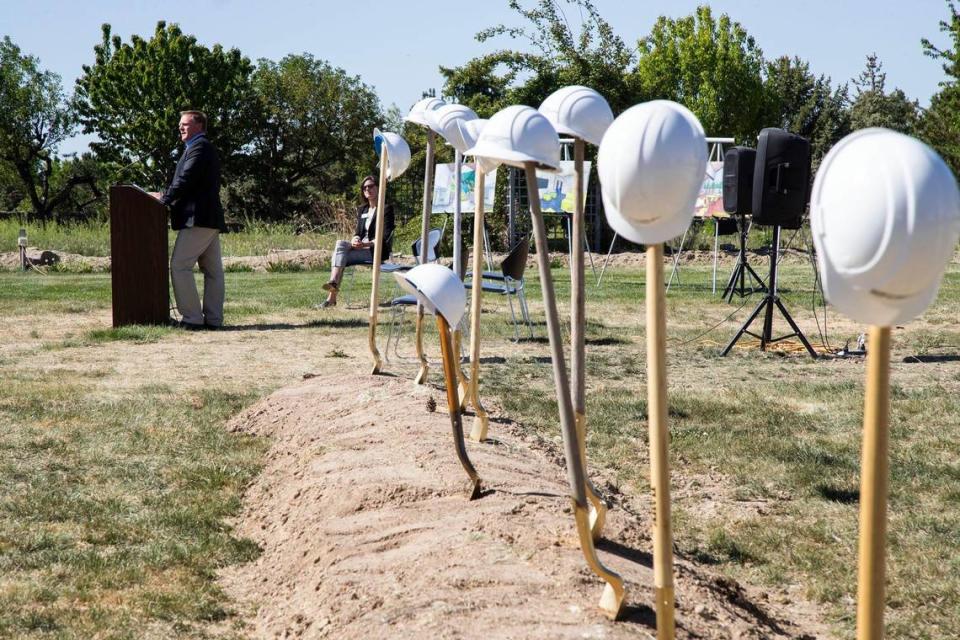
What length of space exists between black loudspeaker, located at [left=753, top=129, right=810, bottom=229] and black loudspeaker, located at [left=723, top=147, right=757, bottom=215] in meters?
0.58

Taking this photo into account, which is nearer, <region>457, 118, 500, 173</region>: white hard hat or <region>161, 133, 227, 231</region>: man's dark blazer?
<region>457, 118, 500, 173</region>: white hard hat

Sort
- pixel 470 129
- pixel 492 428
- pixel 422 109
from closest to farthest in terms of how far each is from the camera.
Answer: pixel 470 129 < pixel 422 109 < pixel 492 428

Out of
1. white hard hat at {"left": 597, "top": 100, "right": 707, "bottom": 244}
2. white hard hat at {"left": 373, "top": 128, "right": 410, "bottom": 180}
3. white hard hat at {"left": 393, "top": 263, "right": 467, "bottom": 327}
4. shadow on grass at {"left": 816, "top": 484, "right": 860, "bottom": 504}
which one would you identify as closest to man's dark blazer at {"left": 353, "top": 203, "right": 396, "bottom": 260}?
white hard hat at {"left": 373, "top": 128, "right": 410, "bottom": 180}

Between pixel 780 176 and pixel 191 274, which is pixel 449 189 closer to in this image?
pixel 191 274

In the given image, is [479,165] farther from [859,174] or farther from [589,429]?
[589,429]

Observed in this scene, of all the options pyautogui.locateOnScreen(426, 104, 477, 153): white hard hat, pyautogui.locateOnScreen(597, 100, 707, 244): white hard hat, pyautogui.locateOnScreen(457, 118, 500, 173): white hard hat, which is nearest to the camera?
pyautogui.locateOnScreen(597, 100, 707, 244): white hard hat

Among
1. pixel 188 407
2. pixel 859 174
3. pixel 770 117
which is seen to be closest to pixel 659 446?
pixel 859 174

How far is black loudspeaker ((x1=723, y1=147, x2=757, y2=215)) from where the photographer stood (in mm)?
9641

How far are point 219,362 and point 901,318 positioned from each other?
23.7 feet

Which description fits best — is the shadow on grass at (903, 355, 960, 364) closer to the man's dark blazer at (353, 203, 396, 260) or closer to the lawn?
the lawn

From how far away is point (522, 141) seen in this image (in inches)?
115

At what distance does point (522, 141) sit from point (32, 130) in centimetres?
5206

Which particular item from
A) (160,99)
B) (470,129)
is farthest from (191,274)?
(160,99)

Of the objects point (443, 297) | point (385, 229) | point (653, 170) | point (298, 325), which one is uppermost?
point (653, 170)
